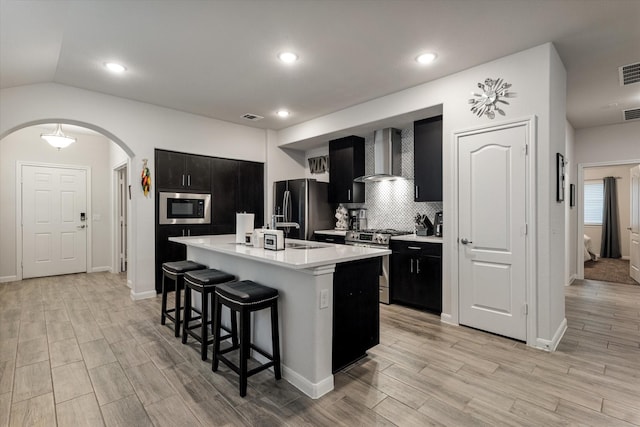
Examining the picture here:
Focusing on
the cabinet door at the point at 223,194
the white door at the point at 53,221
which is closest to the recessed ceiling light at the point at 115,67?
the cabinet door at the point at 223,194

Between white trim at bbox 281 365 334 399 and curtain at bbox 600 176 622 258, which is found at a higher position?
curtain at bbox 600 176 622 258

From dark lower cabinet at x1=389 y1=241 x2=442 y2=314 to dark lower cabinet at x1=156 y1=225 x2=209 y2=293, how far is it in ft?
10.2

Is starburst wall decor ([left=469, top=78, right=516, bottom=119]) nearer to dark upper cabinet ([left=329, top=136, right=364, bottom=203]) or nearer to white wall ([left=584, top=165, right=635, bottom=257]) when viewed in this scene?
dark upper cabinet ([left=329, top=136, right=364, bottom=203])

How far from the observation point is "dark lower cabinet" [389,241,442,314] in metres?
3.68

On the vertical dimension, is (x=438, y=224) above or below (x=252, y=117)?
below

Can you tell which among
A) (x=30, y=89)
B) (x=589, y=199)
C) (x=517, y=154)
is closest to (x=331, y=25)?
(x=517, y=154)

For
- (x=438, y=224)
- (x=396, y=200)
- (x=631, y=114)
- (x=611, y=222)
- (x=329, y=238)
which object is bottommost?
(x=329, y=238)

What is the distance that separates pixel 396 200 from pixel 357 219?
821 mm

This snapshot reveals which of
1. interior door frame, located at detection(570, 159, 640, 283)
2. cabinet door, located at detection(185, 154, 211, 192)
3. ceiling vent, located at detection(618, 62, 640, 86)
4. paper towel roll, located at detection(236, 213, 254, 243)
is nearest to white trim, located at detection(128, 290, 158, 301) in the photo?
cabinet door, located at detection(185, 154, 211, 192)

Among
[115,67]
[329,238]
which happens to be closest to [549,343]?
[329,238]

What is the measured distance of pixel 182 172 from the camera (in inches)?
193

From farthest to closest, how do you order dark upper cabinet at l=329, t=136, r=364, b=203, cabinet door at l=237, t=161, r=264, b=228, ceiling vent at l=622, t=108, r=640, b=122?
cabinet door at l=237, t=161, r=264, b=228
dark upper cabinet at l=329, t=136, r=364, b=203
ceiling vent at l=622, t=108, r=640, b=122

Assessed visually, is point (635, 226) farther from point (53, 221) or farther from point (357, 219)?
point (53, 221)

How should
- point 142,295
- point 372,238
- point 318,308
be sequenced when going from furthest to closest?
1. point 142,295
2. point 372,238
3. point 318,308
